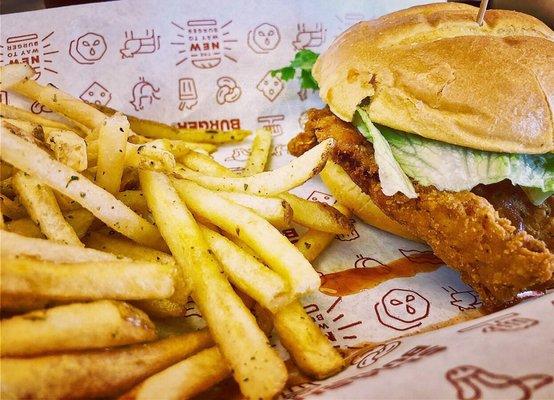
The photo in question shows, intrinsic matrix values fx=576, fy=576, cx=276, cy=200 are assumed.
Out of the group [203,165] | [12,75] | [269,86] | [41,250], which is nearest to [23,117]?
[12,75]

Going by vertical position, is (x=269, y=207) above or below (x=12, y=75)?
below

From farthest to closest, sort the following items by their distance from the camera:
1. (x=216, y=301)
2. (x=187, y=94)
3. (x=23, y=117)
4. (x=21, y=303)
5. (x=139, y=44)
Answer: (x=187, y=94)
(x=139, y=44)
(x=23, y=117)
(x=216, y=301)
(x=21, y=303)

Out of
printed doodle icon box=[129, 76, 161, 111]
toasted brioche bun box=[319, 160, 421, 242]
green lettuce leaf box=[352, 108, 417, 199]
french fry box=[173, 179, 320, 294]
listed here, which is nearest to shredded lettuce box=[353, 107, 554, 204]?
green lettuce leaf box=[352, 108, 417, 199]

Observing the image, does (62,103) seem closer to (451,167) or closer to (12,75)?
(12,75)

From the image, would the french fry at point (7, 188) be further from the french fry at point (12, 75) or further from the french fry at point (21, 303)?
the french fry at point (21, 303)

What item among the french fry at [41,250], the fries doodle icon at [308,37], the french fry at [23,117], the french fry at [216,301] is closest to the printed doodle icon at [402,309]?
the french fry at [216,301]

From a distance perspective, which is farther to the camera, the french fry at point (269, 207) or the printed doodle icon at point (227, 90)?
the printed doodle icon at point (227, 90)
